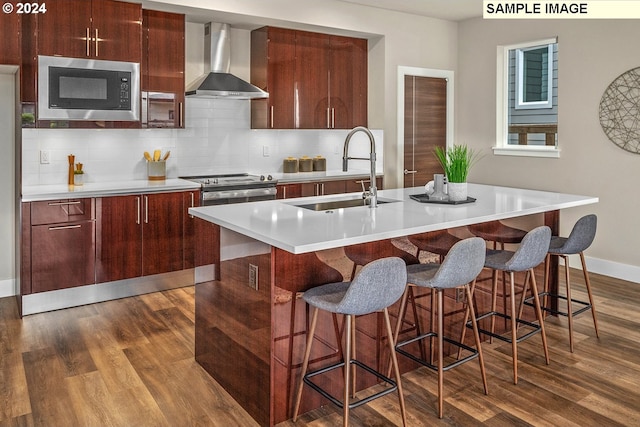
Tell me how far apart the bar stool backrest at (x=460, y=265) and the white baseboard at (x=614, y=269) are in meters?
3.10

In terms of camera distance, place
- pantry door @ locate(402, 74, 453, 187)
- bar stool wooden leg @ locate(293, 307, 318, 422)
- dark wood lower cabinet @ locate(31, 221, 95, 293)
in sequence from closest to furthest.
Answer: bar stool wooden leg @ locate(293, 307, 318, 422)
dark wood lower cabinet @ locate(31, 221, 95, 293)
pantry door @ locate(402, 74, 453, 187)

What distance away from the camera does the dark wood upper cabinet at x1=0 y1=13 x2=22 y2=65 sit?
13.2 feet

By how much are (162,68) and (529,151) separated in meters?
3.94

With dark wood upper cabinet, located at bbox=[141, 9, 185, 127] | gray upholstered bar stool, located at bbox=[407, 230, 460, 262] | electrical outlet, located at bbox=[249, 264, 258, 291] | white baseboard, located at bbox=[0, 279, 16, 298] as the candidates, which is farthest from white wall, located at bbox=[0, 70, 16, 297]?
gray upholstered bar stool, located at bbox=[407, 230, 460, 262]

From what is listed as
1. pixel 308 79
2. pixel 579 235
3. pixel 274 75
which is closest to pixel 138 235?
pixel 274 75

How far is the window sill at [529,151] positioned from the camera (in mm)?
5648

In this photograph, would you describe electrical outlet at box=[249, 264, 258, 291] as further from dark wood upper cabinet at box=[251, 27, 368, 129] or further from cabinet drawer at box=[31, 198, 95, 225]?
dark wood upper cabinet at box=[251, 27, 368, 129]

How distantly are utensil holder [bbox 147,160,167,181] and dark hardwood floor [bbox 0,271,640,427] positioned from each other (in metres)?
1.47

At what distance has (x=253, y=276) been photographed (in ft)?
8.71

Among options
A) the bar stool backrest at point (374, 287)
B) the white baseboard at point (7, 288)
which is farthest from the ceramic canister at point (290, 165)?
the bar stool backrest at point (374, 287)

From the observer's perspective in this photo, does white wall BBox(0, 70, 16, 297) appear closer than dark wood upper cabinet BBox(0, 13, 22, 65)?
No

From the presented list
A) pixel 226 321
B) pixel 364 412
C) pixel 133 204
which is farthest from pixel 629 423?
pixel 133 204

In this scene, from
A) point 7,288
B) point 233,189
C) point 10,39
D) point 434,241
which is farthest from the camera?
point 233,189

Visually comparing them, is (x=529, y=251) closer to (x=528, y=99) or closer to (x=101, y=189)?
(x=101, y=189)
